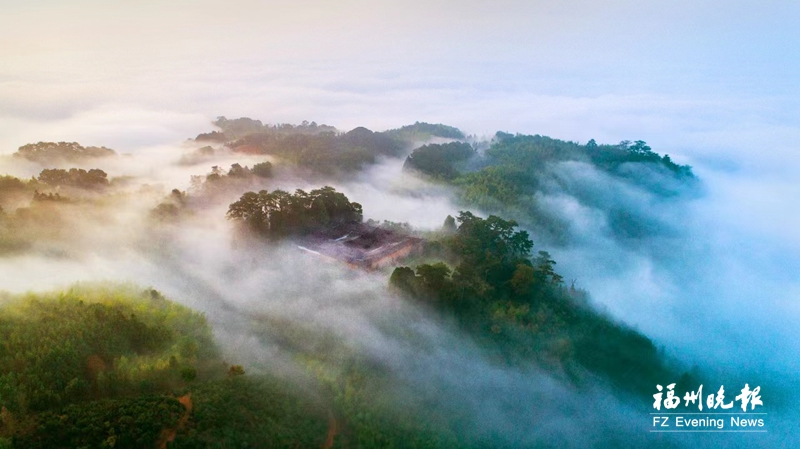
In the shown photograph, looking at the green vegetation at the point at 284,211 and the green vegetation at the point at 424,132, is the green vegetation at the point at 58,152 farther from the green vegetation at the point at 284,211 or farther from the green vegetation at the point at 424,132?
the green vegetation at the point at 424,132

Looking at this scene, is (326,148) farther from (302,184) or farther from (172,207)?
(172,207)

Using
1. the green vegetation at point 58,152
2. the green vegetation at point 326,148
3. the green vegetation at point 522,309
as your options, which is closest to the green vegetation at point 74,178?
the green vegetation at point 58,152

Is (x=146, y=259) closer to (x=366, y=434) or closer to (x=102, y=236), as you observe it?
(x=102, y=236)

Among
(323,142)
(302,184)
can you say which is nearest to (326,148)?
(323,142)

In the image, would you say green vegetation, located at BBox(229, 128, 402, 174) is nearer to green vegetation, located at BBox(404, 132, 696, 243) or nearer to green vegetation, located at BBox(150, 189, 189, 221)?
green vegetation, located at BBox(404, 132, 696, 243)

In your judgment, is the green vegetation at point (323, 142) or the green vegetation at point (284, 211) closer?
the green vegetation at point (284, 211)

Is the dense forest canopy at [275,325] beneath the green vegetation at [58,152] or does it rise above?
beneath

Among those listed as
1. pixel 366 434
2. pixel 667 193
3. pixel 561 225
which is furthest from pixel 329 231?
pixel 667 193

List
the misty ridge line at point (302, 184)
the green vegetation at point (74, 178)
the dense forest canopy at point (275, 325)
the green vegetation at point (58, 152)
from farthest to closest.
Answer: the green vegetation at point (58, 152) < the green vegetation at point (74, 178) < the misty ridge line at point (302, 184) < the dense forest canopy at point (275, 325)
